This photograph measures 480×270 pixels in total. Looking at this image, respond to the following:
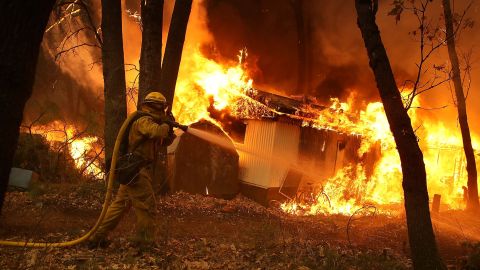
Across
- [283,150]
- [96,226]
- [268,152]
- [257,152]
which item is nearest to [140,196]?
[96,226]

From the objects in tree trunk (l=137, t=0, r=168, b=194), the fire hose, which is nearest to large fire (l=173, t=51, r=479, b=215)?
tree trunk (l=137, t=0, r=168, b=194)

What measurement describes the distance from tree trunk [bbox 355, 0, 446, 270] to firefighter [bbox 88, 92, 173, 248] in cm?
298

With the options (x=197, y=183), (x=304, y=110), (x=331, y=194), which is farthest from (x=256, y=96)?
(x=331, y=194)

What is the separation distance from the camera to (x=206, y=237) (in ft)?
24.0

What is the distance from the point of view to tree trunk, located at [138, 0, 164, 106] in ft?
30.1

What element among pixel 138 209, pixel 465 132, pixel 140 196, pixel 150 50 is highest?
pixel 465 132

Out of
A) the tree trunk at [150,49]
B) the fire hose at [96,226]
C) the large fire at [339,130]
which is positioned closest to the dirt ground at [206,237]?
the fire hose at [96,226]

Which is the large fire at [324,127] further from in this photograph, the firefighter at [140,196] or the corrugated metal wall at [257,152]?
the firefighter at [140,196]

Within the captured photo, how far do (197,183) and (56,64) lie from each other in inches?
433

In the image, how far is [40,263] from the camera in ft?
15.4

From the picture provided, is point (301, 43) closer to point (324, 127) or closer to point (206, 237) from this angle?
point (324, 127)

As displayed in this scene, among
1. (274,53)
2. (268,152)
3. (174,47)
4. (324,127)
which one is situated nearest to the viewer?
(174,47)

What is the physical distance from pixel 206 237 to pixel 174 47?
17.1 feet

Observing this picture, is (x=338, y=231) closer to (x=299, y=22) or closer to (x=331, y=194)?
(x=331, y=194)
